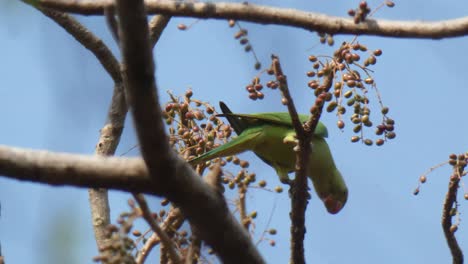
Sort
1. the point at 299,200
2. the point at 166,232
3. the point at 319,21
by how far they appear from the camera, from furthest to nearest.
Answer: the point at 299,200
the point at 166,232
the point at 319,21

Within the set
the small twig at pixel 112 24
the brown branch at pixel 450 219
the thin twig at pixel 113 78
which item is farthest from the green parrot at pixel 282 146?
the small twig at pixel 112 24

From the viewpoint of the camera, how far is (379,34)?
8.75 feet

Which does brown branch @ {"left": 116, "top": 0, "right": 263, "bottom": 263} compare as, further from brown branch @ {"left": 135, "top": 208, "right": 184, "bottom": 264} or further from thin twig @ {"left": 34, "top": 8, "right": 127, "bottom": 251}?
thin twig @ {"left": 34, "top": 8, "right": 127, "bottom": 251}

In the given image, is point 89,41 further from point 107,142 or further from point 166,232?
point 166,232

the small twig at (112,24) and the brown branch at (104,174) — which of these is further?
the brown branch at (104,174)

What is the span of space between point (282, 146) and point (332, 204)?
634 mm

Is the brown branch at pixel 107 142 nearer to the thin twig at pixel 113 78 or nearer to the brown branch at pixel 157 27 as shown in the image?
the thin twig at pixel 113 78

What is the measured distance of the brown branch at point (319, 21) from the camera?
2.57m

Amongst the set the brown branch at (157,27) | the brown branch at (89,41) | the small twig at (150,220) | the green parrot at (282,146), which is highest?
the brown branch at (157,27)

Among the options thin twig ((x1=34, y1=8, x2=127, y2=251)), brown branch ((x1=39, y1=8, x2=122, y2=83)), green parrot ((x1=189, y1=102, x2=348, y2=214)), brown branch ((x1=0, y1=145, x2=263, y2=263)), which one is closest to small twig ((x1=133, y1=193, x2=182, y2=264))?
brown branch ((x1=0, y1=145, x2=263, y2=263))

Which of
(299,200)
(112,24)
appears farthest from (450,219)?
(112,24)

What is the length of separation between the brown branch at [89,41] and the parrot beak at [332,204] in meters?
1.72

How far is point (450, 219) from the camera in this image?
10.5 ft

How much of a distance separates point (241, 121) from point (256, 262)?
8.99 feet
